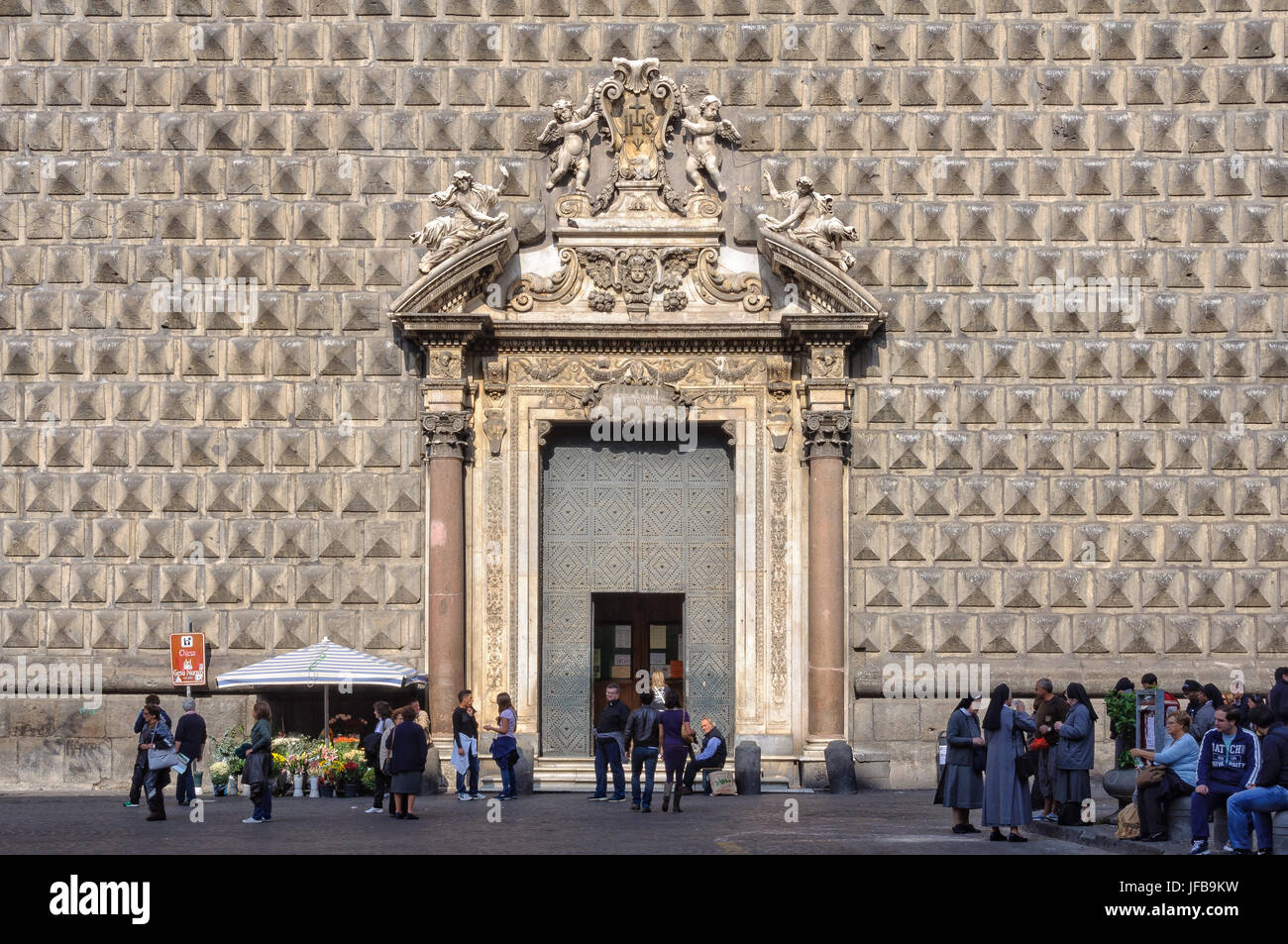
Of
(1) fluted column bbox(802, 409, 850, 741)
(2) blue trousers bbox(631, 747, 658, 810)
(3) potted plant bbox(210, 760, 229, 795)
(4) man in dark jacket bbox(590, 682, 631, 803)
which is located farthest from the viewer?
(1) fluted column bbox(802, 409, 850, 741)

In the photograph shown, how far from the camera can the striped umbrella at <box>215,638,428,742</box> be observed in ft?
90.9

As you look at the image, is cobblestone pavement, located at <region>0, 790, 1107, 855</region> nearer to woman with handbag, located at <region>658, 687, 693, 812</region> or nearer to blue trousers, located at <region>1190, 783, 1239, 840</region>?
woman with handbag, located at <region>658, 687, 693, 812</region>

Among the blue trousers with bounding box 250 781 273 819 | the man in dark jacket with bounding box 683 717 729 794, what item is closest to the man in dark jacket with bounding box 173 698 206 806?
the blue trousers with bounding box 250 781 273 819

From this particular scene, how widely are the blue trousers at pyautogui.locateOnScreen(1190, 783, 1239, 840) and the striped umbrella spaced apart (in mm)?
12003

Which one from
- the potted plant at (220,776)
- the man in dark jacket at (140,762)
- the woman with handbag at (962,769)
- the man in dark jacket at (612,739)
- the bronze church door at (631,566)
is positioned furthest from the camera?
the bronze church door at (631,566)

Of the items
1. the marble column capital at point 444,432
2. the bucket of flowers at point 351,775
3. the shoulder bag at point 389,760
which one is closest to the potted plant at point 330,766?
the bucket of flowers at point 351,775

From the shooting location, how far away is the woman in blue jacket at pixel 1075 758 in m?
22.6

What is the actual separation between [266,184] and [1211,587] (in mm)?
14867

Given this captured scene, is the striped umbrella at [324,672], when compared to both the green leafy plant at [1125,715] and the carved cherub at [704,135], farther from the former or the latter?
the green leafy plant at [1125,715]

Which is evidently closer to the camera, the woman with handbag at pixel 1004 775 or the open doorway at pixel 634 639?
the woman with handbag at pixel 1004 775

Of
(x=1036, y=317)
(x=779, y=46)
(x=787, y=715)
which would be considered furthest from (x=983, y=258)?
(x=787, y=715)

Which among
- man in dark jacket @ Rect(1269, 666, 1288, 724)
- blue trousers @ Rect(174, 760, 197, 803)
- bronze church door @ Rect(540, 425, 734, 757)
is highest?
bronze church door @ Rect(540, 425, 734, 757)

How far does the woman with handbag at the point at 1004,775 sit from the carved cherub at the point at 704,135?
1095 centimetres
